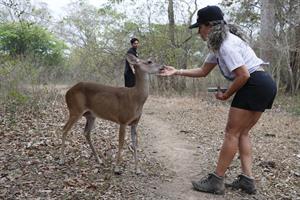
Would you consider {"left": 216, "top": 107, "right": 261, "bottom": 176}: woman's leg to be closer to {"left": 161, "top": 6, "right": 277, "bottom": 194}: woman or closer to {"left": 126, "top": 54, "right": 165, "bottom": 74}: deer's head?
{"left": 161, "top": 6, "right": 277, "bottom": 194}: woman

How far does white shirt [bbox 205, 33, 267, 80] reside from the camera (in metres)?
5.09

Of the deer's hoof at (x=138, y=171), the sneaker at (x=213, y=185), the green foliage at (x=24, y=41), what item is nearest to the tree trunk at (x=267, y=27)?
the green foliage at (x=24, y=41)

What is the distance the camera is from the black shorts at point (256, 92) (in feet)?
17.5

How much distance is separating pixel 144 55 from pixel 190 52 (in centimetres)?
232

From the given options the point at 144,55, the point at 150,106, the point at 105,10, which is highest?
the point at 105,10

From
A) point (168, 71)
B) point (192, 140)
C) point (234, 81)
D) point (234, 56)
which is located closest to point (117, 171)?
point (168, 71)

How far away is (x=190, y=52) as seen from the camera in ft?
69.6

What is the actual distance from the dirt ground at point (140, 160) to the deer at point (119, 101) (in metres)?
0.44

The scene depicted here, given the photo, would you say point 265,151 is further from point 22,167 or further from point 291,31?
point 291,31

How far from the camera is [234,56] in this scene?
5078 millimetres

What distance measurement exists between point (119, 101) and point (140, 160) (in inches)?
48.9

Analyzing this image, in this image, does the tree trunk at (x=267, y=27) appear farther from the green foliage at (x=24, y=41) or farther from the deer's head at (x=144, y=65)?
the deer's head at (x=144, y=65)

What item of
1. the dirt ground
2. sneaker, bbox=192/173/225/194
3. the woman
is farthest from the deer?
the woman

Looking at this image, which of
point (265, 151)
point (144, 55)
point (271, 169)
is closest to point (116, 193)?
point (271, 169)
